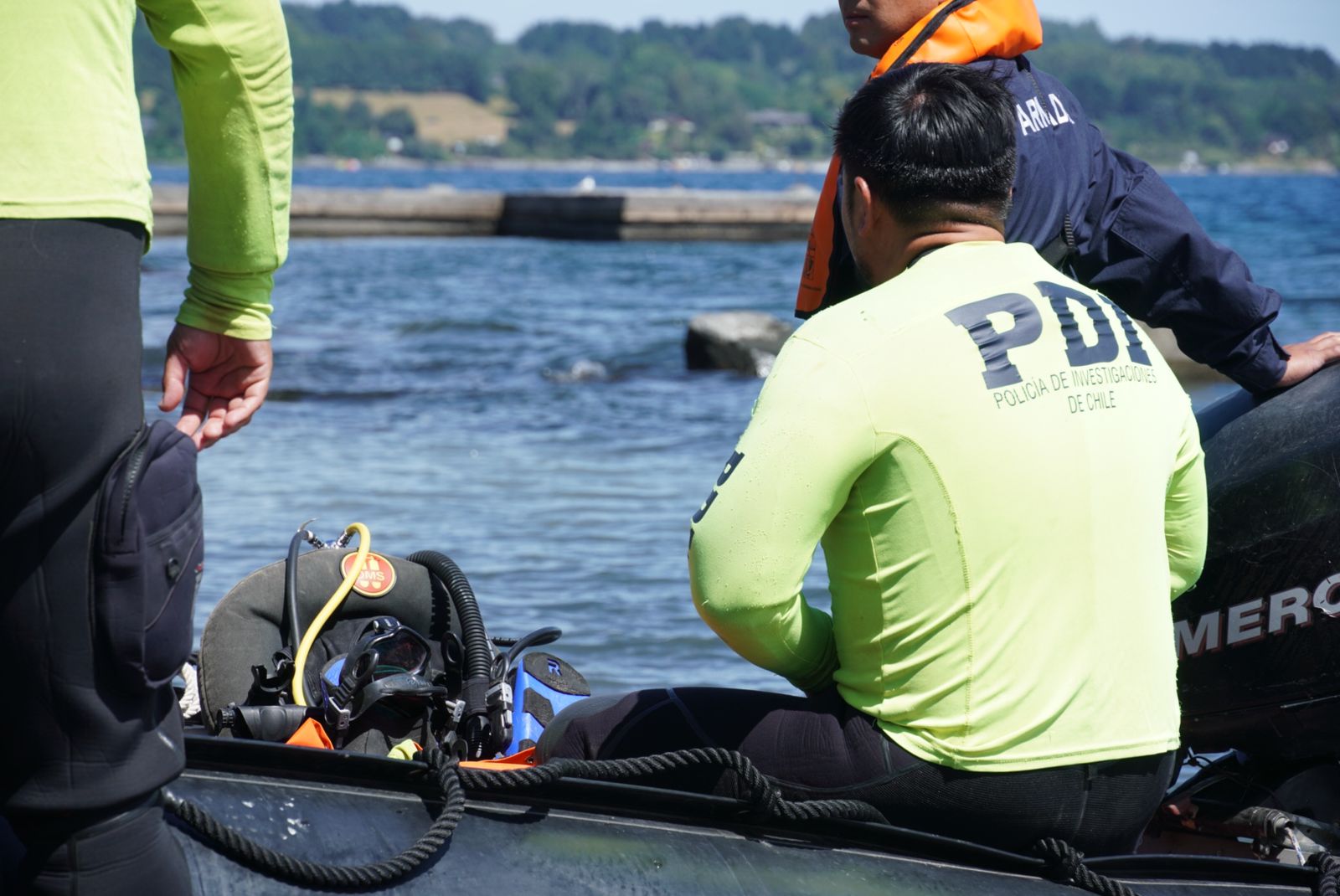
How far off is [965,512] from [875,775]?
40cm

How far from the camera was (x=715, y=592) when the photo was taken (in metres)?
2.02

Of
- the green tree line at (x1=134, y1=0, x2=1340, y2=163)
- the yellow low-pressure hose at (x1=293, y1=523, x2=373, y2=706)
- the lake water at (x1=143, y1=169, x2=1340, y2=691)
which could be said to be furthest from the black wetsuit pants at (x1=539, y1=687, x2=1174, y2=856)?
the green tree line at (x1=134, y1=0, x2=1340, y2=163)

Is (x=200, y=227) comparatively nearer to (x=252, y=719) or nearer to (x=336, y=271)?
(x=252, y=719)

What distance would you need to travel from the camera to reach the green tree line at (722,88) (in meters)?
128

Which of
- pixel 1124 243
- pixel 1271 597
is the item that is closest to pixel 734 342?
pixel 1124 243

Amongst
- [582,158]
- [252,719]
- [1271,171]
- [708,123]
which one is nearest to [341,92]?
[582,158]

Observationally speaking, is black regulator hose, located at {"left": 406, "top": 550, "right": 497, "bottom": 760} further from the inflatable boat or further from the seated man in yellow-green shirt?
the seated man in yellow-green shirt

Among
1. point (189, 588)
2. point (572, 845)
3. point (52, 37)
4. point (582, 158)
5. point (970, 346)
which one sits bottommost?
point (582, 158)

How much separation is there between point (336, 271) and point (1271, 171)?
134540 millimetres

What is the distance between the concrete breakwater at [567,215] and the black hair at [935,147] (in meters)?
30.3

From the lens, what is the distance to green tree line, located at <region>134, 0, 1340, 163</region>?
420 ft

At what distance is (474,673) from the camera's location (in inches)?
110

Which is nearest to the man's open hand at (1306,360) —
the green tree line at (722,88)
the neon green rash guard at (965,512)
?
the neon green rash guard at (965,512)

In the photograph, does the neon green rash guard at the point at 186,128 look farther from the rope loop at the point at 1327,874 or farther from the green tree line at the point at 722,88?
the green tree line at the point at 722,88
